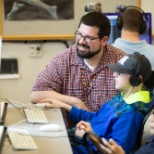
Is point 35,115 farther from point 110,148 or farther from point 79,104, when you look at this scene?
point 110,148

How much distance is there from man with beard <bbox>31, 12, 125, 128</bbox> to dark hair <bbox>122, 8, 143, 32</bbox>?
20.9 inches

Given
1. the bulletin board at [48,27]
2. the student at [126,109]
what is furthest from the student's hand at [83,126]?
the bulletin board at [48,27]

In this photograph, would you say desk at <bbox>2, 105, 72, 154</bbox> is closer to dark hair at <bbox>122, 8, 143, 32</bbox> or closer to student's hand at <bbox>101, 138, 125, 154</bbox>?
student's hand at <bbox>101, 138, 125, 154</bbox>

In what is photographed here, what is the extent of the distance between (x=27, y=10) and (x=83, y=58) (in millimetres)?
1409

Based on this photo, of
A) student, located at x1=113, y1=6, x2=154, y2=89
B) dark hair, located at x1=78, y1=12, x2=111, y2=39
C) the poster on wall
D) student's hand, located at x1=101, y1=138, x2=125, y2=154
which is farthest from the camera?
the poster on wall

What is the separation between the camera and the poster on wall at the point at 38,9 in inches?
134

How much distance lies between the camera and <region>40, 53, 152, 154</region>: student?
5.21ft

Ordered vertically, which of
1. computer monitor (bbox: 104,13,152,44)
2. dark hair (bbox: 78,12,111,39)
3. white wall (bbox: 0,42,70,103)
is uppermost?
dark hair (bbox: 78,12,111,39)

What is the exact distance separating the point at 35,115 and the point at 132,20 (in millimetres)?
1321

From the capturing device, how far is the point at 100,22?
2252 millimetres

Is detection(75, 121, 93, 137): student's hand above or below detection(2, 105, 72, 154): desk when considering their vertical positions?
below

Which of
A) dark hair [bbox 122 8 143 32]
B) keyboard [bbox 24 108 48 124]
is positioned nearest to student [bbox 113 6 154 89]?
dark hair [bbox 122 8 143 32]

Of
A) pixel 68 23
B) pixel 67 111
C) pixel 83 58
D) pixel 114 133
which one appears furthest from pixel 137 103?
pixel 68 23

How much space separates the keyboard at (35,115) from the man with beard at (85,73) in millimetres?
291
